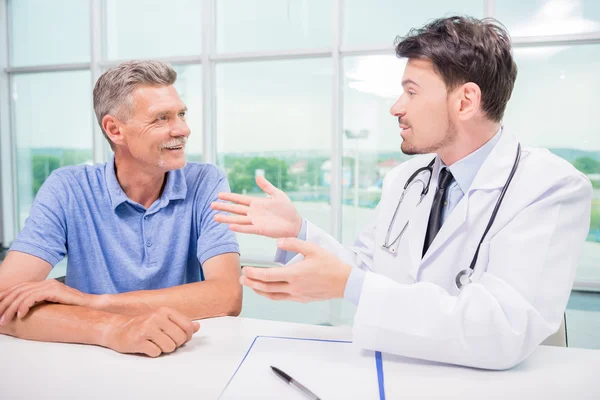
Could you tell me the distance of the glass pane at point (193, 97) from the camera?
495cm

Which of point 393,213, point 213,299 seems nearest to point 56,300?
point 213,299

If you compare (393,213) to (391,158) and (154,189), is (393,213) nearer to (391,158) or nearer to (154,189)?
(154,189)

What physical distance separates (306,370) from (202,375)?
197 millimetres

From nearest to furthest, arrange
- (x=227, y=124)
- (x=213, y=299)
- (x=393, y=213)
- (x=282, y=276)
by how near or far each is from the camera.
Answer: (x=282, y=276), (x=213, y=299), (x=393, y=213), (x=227, y=124)

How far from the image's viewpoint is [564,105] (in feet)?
13.2

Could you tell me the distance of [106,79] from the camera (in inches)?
62.1

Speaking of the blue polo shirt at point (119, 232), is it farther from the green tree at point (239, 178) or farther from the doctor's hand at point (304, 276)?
the green tree at point (239, 178)

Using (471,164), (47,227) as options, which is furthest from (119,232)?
(471,164)

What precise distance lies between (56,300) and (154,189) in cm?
58

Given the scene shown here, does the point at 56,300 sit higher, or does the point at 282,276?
the point at 282,276

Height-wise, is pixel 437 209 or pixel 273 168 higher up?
pixel 437 209

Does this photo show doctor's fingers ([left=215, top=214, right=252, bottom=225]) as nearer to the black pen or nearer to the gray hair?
the black pen

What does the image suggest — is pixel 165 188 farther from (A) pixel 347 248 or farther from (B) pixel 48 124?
(B) pixel 48 124

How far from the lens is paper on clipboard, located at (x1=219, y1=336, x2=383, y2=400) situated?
791 mm
